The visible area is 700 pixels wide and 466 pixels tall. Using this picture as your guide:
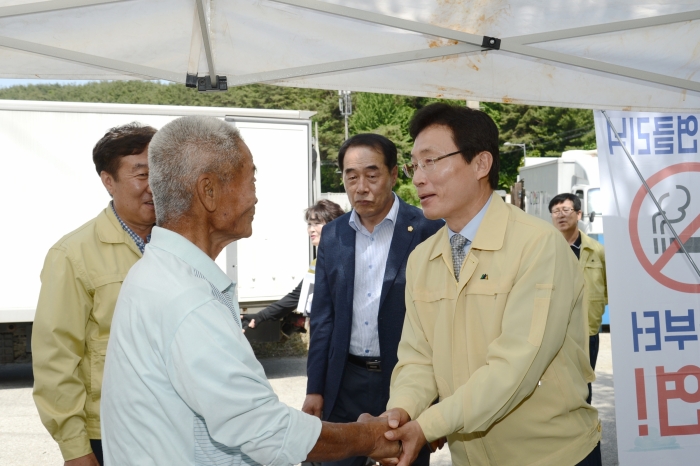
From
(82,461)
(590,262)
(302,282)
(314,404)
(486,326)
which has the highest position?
(486,326)

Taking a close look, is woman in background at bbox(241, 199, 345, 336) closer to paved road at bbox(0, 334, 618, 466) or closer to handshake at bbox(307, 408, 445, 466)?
paved road at bbox(0, 334, 618, 466)

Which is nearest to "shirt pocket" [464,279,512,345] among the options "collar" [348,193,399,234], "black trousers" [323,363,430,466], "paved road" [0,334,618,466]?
"black trousers" [323,363,430,466]

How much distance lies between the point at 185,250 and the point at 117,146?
1323 mm

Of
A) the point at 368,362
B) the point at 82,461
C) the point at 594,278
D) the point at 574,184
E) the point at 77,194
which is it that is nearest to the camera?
the point at 82,461

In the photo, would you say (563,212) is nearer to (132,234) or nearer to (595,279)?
(595,279)

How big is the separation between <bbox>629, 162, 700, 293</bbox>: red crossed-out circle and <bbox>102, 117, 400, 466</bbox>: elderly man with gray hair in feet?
10.9

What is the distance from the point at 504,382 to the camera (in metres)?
2.38

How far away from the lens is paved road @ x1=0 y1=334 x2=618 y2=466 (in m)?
6.57

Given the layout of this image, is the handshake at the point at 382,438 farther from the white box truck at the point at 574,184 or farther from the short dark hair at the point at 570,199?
the white box truck at the point at 574,184

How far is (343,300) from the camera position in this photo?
376 cm

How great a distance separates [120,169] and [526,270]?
5.70 ft

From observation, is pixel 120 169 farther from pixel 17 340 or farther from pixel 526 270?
pixel 17 340

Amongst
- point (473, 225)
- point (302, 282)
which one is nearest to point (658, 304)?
point (473, 225)

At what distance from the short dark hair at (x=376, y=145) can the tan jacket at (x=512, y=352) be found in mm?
1396
